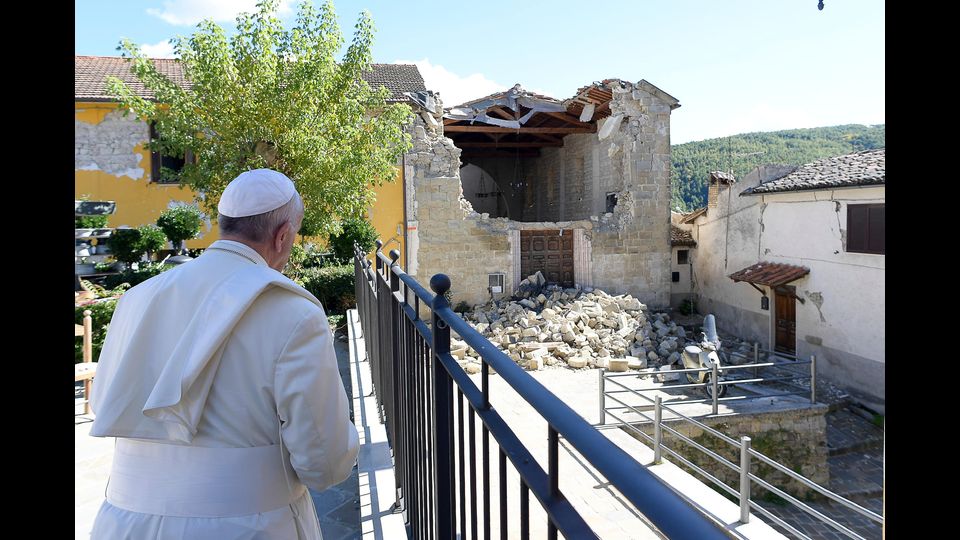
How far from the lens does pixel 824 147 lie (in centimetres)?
5041

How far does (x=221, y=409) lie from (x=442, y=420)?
0.60 metres

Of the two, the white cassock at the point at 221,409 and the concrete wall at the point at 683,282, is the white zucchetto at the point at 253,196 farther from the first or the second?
the concrete wall at the point at 683,282

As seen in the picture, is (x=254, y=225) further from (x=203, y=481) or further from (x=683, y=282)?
(x=683, y=282)

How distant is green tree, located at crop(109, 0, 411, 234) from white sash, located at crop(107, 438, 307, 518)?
9448mm

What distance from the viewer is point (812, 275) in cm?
1375

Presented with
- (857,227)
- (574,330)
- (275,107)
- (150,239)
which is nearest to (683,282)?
(574,330)

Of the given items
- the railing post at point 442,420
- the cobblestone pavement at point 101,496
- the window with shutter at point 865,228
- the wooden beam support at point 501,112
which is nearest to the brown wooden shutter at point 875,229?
the window with shutter at point 865,228

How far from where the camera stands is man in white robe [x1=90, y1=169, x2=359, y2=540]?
147 cm

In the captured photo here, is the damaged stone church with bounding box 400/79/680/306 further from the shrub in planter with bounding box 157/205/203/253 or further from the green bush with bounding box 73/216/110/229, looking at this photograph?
the green bush with bounding box 73/216/110/229
